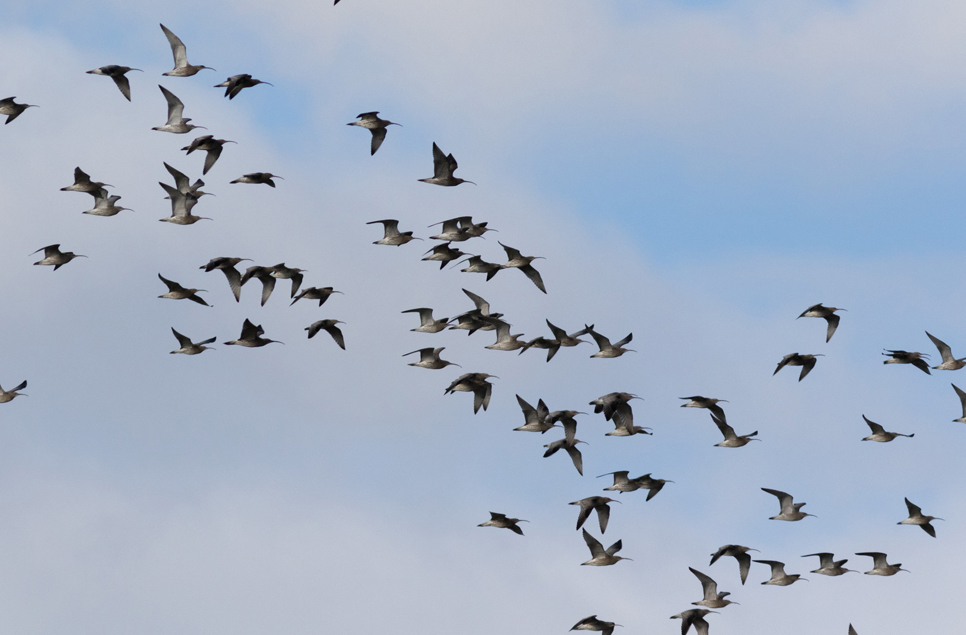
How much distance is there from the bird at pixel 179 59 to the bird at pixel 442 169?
883cm

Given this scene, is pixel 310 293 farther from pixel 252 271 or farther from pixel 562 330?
pixel 562 330

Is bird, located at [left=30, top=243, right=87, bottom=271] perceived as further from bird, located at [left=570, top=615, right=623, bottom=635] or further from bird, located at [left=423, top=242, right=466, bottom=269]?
bird, located at [left=570, top=615, right=623, bottom=635]

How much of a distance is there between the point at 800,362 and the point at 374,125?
19294 millimetres

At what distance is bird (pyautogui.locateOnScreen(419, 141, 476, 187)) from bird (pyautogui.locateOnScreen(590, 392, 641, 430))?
9.87m

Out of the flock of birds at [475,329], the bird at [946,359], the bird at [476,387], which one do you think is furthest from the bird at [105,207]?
the bird at [946,359]

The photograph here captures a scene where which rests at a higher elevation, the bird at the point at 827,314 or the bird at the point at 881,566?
the bird at the point at 827,314

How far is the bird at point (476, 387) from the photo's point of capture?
201 ft

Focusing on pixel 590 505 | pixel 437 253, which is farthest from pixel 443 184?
pixel 590 505

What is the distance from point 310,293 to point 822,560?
23.2m

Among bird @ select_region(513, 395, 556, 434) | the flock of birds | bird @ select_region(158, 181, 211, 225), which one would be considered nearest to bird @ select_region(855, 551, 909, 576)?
the flock of birds

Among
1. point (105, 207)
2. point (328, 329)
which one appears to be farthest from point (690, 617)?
point (105, 207)

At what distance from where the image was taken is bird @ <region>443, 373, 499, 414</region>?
61375 millimetres

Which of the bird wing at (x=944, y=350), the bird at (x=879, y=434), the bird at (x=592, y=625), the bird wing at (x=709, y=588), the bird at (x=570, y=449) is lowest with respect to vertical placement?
the bird at (x=592, y=625)

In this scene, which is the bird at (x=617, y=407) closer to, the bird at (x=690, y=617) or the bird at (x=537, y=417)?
the bird at (x=537, y=417)
